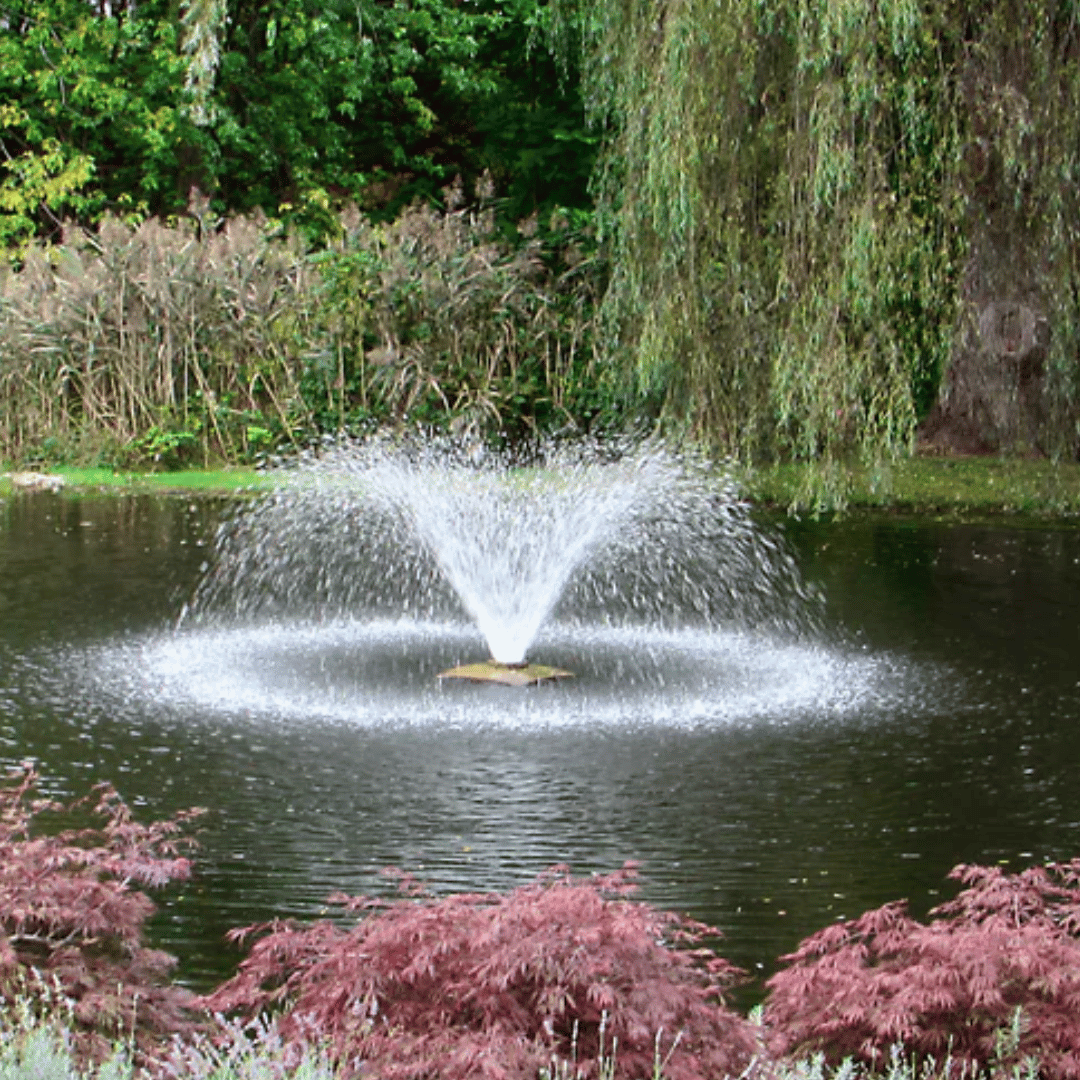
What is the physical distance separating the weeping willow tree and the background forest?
0.02m

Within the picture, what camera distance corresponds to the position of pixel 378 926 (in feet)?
12.0

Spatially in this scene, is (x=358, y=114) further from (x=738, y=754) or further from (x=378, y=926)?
(x=378, y=926)

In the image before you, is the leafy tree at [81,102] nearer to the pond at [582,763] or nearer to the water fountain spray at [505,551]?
the water fountain spray at [505,551]

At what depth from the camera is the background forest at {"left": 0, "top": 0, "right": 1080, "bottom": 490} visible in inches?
439

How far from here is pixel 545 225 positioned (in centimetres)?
2138

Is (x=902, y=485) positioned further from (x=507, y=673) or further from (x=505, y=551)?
(x=507, y=673)

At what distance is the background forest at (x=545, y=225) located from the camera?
1114cm

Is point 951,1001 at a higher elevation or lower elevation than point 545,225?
lower

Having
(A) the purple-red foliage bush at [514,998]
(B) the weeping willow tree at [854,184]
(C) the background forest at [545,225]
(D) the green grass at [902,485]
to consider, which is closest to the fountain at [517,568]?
(D) the green grass at [902,485]

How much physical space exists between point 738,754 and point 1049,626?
4089mm

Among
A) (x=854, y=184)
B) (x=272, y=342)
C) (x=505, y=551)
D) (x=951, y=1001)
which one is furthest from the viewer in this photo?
(x=272, y=342)

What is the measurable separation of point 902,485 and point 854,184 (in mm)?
7111

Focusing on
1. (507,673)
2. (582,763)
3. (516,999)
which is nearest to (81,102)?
(507,673)

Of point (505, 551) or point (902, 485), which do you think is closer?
point (505, 551)
